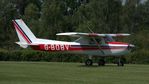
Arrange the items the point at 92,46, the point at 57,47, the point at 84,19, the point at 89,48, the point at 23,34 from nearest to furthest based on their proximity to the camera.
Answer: the point at 92,46
the point at 89,48
the point at 57,47
the point at 23,34
the point at 84,19

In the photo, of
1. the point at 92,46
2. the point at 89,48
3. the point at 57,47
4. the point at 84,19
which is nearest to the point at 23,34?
the point at 57,47

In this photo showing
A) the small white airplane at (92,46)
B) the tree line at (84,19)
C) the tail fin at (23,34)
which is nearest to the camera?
the small white airplane at (92,46)

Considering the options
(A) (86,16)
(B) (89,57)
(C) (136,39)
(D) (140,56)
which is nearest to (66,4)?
(A) (86,16)

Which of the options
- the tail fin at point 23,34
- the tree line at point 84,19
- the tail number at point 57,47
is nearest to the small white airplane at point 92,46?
the tail number at point 57,47

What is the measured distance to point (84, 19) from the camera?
77125mm

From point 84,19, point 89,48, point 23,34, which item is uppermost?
point 23,34

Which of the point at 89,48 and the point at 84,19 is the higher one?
the point at 89,48

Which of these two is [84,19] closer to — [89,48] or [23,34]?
[23,34]

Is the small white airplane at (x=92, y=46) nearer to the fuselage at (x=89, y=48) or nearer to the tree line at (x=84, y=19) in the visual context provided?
the fuselage at (x=89, y=48)

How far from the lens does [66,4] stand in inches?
3622

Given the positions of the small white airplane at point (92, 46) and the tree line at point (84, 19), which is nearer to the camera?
the small white airplane at point (92, 46)

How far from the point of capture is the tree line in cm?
6594

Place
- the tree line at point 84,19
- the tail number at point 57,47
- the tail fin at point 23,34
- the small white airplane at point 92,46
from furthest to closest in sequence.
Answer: the tree line at point 84,19
the tail fin at point 23,34
the tail number at point 57,47
the small white airplane at point 92,46

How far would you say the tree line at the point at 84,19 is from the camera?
65938 mm
